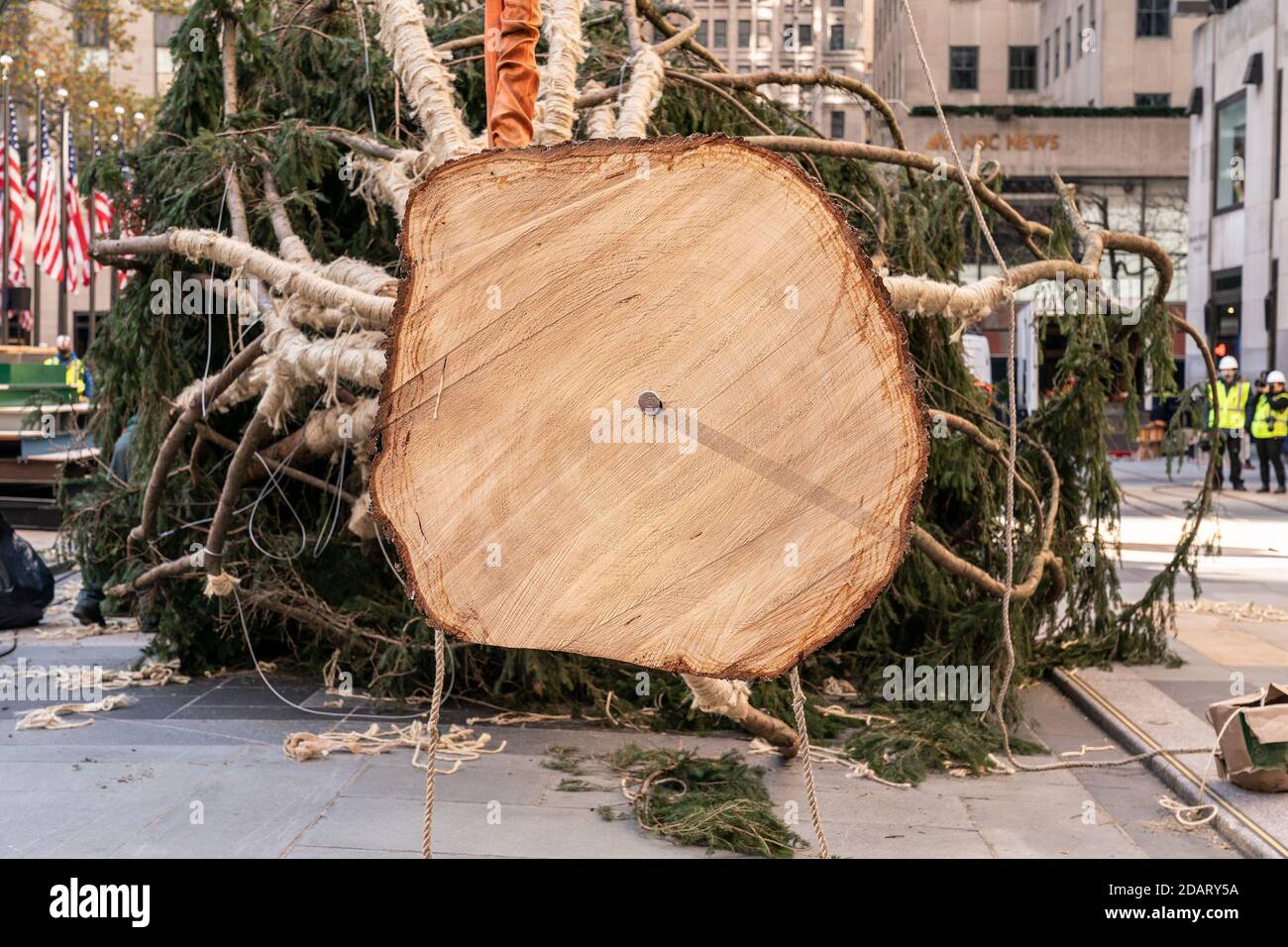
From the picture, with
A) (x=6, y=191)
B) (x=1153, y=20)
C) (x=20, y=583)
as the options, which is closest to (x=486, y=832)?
(x=20, y=583)

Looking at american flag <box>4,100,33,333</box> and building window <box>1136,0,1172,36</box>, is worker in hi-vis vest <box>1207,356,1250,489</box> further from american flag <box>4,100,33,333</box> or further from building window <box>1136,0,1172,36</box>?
building window <box>1136,0,1172,36</box>

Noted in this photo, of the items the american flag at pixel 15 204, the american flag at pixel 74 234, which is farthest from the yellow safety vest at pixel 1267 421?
the american flag at pixel 15 204

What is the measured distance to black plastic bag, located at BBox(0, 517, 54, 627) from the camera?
9.50m

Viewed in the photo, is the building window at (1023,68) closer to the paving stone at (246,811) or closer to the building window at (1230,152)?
the building window at (1230,152)

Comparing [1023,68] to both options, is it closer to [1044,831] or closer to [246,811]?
[1044,831]

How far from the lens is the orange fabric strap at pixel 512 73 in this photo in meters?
4.17

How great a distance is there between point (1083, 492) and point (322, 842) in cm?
482

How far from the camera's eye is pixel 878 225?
7789 millimetres

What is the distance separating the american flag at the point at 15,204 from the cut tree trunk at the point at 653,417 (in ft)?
78.4

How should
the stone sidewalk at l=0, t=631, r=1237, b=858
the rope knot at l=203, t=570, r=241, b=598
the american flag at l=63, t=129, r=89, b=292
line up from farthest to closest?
1. the american flag at l=63, t=129, r=89, b=292
2. the rope knot at l=203, t=570, r=241, b=598
3. the stone sidewalk at l=0, t=631, r=1237, b=858

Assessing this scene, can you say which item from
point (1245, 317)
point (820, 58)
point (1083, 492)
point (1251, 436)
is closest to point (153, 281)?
point (1083, 492)

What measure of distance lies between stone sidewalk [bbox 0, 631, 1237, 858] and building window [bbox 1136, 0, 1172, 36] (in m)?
46.5

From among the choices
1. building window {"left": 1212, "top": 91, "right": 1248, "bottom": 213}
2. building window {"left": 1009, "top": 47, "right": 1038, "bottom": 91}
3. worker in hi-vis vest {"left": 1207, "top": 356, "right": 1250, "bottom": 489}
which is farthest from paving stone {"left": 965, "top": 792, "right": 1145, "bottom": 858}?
building window {"left": 1009, "top": 47, "right": 1038, "bottom": 91}

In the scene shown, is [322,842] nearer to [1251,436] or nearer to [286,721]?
[286,721]
